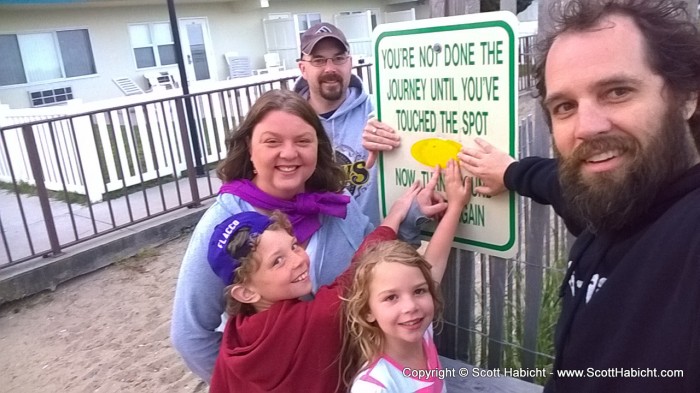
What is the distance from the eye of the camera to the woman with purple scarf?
175 centimetres

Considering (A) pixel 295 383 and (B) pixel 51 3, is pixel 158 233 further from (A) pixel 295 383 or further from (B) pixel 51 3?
(B) pixel 51 3

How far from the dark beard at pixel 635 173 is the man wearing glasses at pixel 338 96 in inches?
50.3

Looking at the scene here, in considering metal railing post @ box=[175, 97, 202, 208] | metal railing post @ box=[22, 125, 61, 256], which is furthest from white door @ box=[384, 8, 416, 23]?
metal railing post @ box=[22, 125, 61, 256]

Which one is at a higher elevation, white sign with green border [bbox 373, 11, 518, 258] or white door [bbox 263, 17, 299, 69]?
white door [bbox 263, 17, 299, 69]

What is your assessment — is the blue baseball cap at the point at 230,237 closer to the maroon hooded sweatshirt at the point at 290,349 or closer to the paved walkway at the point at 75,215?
the maroon hooded sweatshirt at the point at 290,349

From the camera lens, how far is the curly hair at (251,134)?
178cm

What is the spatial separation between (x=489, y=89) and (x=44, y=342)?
4.19 metres

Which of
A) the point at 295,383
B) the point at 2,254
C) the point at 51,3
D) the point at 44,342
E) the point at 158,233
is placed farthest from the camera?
the point at 51,3

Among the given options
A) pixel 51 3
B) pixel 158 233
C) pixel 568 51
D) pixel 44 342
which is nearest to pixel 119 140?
pixel 158 233

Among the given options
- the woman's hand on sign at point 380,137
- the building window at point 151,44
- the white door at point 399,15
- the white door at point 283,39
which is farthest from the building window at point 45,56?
the woman's hand on sign at point 380,137

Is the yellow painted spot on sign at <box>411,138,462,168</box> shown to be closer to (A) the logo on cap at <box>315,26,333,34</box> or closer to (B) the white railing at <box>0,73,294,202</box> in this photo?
(A) the logo on cap at <box>315,26,333,34</box>

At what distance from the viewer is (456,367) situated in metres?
2.04

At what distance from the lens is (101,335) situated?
4.30 meters

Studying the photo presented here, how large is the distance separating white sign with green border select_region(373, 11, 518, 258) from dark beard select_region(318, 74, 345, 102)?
2.26ft
